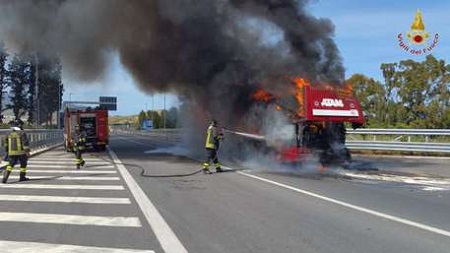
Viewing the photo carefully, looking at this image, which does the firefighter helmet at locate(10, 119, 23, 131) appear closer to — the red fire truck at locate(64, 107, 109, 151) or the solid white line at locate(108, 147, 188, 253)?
the solid white line at locate(108, 147, 188, 253)

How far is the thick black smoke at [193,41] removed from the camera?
19672 mm

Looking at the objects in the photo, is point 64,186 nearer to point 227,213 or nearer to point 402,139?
point 227,213

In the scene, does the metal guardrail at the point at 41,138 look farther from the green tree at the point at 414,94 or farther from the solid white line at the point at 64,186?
the green tree at the point at 414,94

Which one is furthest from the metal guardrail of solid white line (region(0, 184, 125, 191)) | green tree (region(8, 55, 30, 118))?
green tree (region(8, 55, 30, 118))

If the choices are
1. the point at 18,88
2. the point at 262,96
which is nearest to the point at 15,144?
the point at 262,96

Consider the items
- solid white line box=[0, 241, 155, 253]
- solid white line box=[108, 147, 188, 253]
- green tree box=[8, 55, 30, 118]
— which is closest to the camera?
solid white line box=[0, 241, 155, 253]

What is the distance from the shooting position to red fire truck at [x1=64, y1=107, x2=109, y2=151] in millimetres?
30062

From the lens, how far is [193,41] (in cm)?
2147

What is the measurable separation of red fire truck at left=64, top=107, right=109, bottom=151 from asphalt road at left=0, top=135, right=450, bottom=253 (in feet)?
48.3

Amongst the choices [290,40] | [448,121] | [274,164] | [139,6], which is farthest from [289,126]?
[448,121]

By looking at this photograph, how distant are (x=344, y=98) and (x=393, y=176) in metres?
2.69

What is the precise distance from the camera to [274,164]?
17484 millimetres

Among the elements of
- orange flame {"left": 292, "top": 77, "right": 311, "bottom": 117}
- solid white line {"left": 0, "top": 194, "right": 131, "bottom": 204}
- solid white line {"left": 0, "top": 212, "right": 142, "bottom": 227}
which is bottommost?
solid white line {"left": 0, "top": 212, "right": 142, "bottom": 227}

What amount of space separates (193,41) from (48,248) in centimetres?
1562
